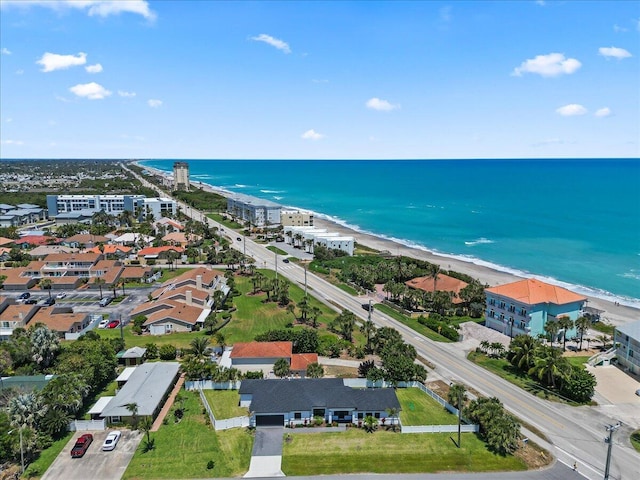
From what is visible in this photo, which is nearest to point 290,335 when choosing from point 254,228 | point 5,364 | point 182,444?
point 182,444

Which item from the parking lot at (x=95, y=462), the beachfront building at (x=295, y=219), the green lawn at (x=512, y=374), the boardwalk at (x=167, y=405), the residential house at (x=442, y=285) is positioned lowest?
the parking lot at (x=95, y=462)

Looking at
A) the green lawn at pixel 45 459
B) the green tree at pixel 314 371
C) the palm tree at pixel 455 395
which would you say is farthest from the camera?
the green tree at pixel 314 371

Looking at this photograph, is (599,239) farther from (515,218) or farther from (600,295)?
(600,295)

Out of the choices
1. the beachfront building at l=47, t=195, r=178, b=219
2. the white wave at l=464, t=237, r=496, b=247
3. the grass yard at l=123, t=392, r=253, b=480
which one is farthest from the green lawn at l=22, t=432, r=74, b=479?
the beachfront building at l=47, t=195, r=178, b=219

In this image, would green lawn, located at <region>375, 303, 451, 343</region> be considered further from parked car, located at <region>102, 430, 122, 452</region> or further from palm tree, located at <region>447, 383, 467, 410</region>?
parked car, located at <region>102, 430, 122, 452</region>

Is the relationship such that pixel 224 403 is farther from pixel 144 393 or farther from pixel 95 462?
pixel 95 462

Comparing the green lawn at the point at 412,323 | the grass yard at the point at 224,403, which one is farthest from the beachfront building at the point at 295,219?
the grass yard at the point at 224,403

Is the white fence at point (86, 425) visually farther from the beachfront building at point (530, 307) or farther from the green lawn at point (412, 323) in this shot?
the beachfront building at point (530, 307)
